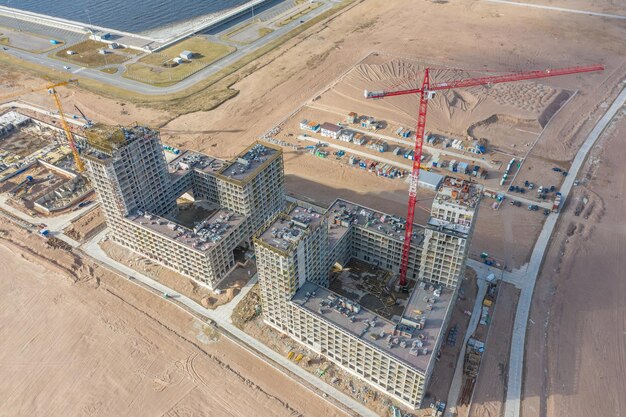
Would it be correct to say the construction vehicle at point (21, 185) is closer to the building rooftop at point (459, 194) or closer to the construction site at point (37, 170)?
the construction site at point (37, 170)

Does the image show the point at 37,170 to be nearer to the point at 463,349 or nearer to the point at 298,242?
the point at 298,242

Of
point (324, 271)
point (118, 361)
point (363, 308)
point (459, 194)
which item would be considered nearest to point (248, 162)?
point (324, 271)

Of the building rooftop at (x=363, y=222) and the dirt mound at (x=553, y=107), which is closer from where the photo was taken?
the building rooftop at (x=363, y=222)

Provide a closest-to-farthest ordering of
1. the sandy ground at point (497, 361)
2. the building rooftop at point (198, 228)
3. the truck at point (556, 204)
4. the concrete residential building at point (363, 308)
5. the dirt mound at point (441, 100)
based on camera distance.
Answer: the concrete residential building at point (363, 308)
the sandy ground at point (497, 361)
the building rooftop at point (198, 228)
the truck at point (556, 204)
the dirt mound at point (441, 100)

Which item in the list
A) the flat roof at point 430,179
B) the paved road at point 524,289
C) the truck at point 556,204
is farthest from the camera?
the flat roof at point 430,179

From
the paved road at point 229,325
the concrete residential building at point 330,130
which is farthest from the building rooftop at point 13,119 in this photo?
the concrete residential building at point 330,130

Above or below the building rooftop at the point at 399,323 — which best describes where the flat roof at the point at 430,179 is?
below
